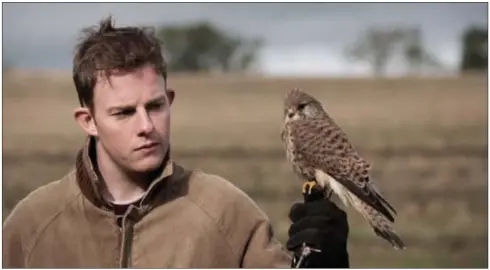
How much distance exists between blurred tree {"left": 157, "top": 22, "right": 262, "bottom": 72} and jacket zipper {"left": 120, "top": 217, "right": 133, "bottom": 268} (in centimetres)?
33

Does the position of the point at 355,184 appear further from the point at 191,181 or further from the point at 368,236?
the point at 368,236

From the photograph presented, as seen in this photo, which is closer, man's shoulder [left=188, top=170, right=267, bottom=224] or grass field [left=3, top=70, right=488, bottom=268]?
man's shoulder [left=188, top=170, right=267, bottom=224]

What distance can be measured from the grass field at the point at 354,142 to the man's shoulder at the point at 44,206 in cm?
16

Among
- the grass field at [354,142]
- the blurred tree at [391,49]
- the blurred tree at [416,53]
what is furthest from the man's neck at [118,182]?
the blurred tree at [416,53]

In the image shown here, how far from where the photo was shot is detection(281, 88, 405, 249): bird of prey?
1575 millimetres

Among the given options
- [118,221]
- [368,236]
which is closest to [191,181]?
[118,221]

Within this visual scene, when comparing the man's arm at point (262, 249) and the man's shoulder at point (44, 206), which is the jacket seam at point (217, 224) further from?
the man's shoulder at point (44, 206)

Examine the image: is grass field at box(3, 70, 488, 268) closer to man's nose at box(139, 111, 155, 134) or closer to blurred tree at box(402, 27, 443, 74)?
blurred tree at box(402, 27, 443, 74)

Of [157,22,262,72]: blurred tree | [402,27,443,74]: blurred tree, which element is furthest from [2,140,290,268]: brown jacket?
[402,27,443,74]: blurred tree

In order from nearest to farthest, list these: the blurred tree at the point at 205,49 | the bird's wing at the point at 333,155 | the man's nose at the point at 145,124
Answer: the man's nose at the point at 145,124
the bird's wing at the point at 333,155
the blurred tree at the point at 205,49

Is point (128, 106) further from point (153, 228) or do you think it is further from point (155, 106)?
point (153, 228)

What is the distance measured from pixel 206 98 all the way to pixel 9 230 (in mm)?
709

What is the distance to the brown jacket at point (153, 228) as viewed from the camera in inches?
59.7

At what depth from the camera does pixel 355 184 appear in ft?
5.24
